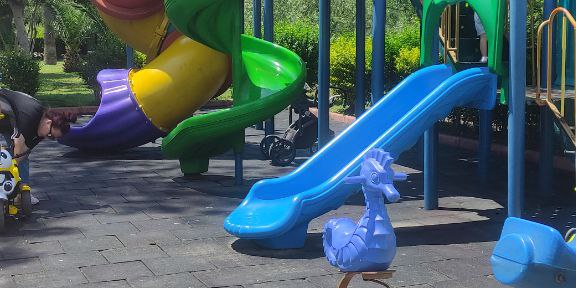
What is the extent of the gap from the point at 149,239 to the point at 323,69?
12.8 ft

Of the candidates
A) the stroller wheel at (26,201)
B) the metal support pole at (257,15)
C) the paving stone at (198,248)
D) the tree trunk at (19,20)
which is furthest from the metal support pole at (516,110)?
the tree trunk at (19,20)

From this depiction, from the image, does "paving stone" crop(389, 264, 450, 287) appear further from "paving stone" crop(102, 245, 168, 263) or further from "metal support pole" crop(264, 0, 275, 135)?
"metal support pole" crop(264, 0, 275, 135)

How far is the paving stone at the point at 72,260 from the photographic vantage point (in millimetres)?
5816

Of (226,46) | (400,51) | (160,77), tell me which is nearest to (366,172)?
(226,46)

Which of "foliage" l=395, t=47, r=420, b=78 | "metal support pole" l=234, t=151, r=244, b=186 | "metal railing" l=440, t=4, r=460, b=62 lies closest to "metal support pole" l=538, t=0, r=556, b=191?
"metal railing" l=440, t=4, r=460, b=62

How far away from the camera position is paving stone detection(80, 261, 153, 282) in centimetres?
548

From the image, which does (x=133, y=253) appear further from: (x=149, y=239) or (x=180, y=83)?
(x=180, y=83)

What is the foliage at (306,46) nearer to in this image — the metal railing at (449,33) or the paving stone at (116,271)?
the metal railing at (449,33)

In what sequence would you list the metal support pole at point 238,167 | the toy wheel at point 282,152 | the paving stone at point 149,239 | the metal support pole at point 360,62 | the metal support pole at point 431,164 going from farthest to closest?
the toy wheel at point 282,152, the metal support pole at point 360,62, the metal support pole at point 238,167, the metal support pole at point 431,164, the paving stone at point 149,239

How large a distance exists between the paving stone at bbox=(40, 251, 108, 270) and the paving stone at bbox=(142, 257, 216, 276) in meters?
0.39

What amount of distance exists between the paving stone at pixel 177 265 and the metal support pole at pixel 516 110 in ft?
8.16

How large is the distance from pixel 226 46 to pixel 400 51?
708 centimetres

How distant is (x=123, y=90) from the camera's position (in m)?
10.5

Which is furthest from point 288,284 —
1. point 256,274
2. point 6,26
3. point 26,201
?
point 6,26
